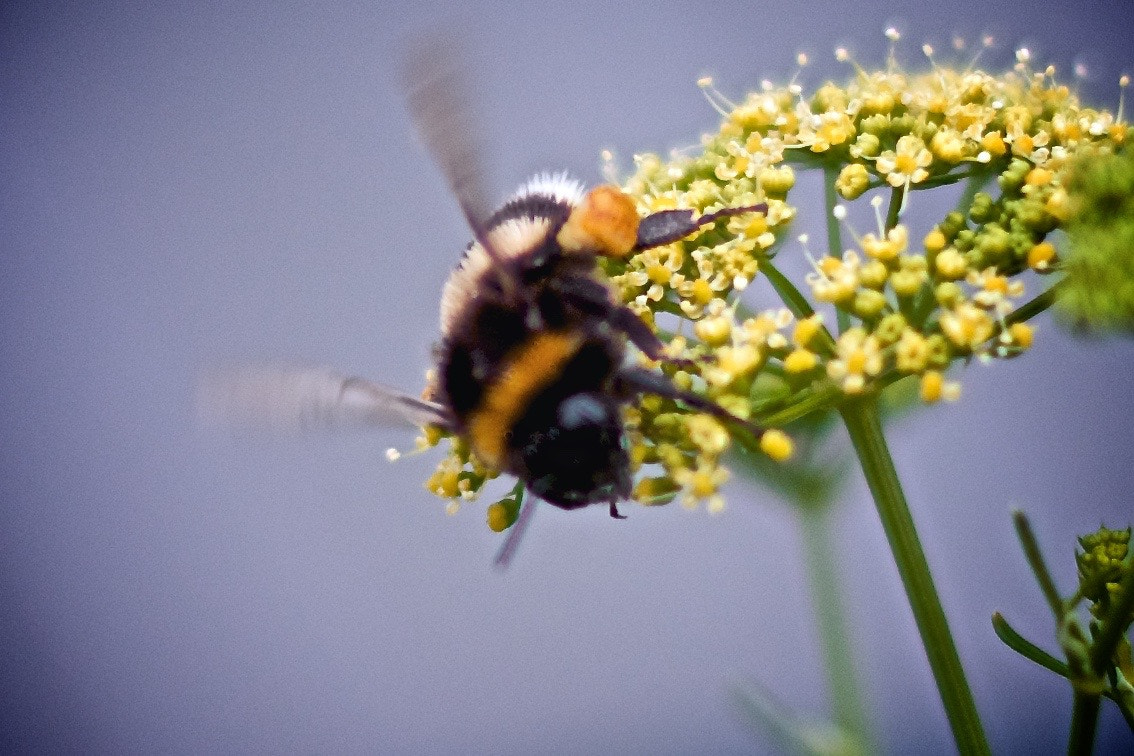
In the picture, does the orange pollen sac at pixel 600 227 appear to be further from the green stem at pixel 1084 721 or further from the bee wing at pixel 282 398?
the green stem at pixel 1084 721

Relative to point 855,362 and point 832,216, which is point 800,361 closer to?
point 855,362

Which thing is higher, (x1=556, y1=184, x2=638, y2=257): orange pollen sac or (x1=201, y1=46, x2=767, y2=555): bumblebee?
(x1=556, y1=184, x2=638, y2=257): orange pollen sac

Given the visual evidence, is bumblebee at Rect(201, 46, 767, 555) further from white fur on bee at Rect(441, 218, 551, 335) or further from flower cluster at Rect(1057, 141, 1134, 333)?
flower cluster at Rect(1057, 141, 1134, 333)

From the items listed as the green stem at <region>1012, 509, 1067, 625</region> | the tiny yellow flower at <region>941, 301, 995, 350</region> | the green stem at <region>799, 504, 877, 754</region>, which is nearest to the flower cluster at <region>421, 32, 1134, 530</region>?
the tiny yellow flower at <region>941, 301, 995, 350</region>

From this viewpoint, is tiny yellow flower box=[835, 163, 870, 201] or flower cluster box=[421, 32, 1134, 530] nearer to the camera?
flower cluster box=[421, 32, 1134, 530]

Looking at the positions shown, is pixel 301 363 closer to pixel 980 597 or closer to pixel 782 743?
pixel 782 743

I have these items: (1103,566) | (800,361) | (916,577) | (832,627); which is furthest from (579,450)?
(832,627)

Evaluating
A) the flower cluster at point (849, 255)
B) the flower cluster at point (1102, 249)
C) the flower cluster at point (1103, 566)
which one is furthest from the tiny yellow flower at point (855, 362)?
the flower cluster at point (1103, 566)

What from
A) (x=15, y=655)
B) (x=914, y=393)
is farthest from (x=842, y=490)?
(x=15, y=655)
